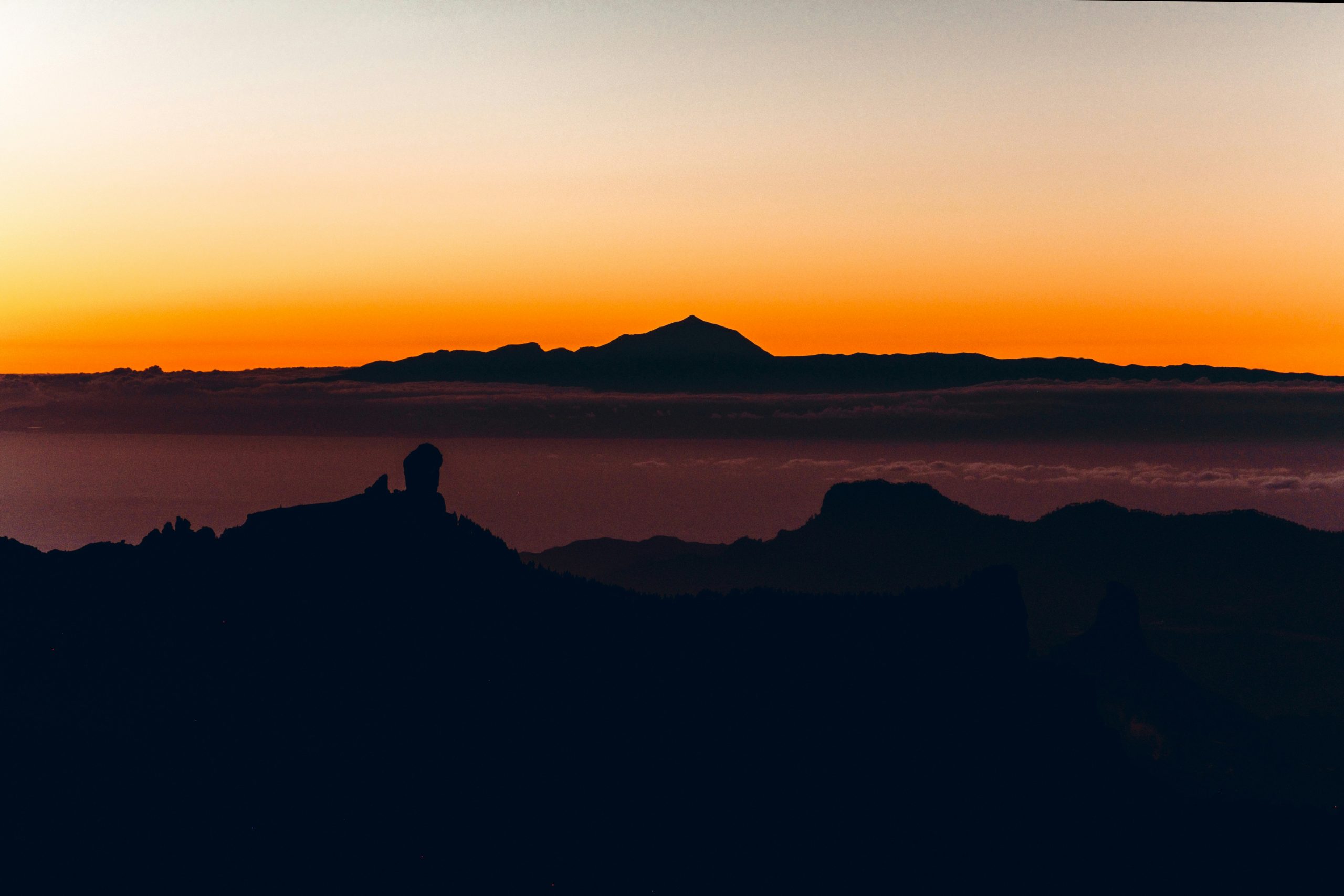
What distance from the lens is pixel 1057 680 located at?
12288 cm

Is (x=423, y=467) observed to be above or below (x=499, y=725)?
above

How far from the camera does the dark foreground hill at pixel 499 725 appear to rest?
83.2 meters

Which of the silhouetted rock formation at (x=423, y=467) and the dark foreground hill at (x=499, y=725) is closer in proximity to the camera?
the dark foreground hill at (x=499, y=725)

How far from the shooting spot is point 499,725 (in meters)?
98.8

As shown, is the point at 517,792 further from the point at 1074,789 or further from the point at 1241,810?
the point at 1241,810

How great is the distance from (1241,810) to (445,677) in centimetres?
11752

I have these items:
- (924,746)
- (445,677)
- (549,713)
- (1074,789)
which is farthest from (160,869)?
(1074,789)

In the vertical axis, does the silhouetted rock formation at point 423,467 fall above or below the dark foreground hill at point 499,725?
above

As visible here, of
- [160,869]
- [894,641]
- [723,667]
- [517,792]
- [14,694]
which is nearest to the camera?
[160,869]

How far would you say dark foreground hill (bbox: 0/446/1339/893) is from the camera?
8325 cm

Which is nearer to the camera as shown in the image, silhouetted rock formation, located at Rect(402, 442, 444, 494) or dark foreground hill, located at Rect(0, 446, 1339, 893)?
dark foreground hill, located at Rect(0, 446, 1339, 893)

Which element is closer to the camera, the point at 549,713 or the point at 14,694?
the point at 14,694

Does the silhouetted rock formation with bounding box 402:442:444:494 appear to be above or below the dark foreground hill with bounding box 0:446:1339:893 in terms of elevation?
above

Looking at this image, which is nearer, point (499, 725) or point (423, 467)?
point (423, 467)
